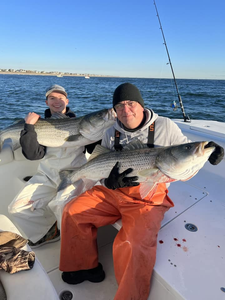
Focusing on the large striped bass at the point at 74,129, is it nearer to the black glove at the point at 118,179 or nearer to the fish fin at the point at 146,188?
the black glove at the point at 118,179

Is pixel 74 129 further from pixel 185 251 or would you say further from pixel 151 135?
pixel 185 251

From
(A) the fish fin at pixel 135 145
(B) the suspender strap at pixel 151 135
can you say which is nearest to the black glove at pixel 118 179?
(A) the fish fin at pixel 135 145

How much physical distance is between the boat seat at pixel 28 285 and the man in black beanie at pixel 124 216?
2.55 feet

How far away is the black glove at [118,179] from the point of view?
2.55 m

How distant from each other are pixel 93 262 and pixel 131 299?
75 centimetres

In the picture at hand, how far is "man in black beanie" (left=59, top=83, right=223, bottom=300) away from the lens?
2.11 meters

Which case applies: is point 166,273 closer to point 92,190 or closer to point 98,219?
point 98,219

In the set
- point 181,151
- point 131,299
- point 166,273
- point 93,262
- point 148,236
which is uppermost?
point 181,151

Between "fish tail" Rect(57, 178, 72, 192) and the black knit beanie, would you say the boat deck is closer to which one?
"fish tail" Rect(57, 178, 72, 192)

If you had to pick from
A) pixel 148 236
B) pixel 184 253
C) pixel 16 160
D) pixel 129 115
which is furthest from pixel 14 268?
pixel 16 160

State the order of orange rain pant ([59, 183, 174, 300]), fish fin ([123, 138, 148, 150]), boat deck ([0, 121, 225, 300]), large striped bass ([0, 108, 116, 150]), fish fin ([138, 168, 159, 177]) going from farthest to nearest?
large striped bass ([0, 108, 116, 150]) < fish fin ([123, 138, 148, 150]) < fish fin ([138, 168, 159, 177]) < orange rain pant ([59, 183, 174, 300]) < boat deck ([0, 121, 225, 300])

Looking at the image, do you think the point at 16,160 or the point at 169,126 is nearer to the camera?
the point at 169,126

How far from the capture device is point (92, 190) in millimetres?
2926

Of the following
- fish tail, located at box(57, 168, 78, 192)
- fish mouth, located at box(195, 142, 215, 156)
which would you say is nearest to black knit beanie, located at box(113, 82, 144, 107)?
fish mouth, located at box(195, 142, 215, 156)
